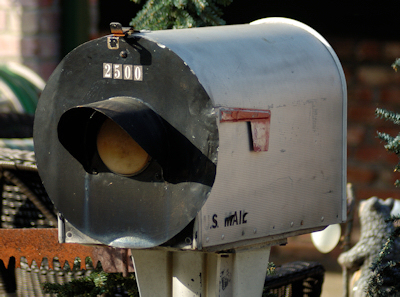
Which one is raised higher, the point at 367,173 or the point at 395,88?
the point at 395,88

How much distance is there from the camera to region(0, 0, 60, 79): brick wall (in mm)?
5949

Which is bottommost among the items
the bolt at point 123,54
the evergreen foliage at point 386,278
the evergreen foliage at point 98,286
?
the evergreen foliage at point 98,286

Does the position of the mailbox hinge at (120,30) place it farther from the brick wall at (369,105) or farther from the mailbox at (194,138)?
the brick wall at (369,105)

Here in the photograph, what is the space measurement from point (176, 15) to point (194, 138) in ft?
5.12

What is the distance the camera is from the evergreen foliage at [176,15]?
362 cm

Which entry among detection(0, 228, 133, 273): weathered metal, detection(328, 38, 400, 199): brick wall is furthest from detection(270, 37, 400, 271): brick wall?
detection(0, 228, 133, 273): weathered metal

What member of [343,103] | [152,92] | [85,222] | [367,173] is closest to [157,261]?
[85,222]

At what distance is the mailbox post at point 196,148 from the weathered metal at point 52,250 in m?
0.38

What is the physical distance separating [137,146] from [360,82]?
329 centimetres

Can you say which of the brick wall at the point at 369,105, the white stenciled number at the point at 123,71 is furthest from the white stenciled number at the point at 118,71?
the brick wall at the point at 369,105

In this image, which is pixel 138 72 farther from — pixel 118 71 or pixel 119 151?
pixel 119 151

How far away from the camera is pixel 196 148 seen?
2252mm

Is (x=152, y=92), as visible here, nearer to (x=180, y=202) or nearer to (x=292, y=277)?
(x=180, y=202)

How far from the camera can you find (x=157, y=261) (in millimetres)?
2623
